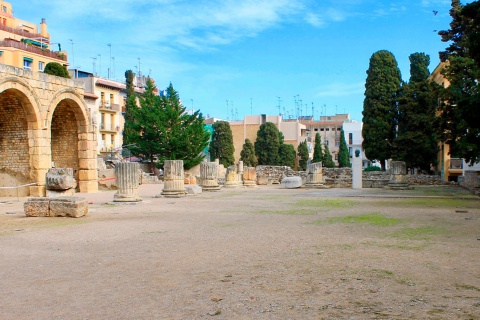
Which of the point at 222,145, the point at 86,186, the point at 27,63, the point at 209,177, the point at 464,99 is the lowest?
the point at 86,186

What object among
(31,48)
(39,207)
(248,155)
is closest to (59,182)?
(39,207)

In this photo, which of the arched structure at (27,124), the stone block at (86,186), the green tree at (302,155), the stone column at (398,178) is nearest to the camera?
the arched structure at (27,124)

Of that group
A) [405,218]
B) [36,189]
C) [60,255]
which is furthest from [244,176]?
[60,255]

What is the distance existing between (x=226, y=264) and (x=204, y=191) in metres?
17.3

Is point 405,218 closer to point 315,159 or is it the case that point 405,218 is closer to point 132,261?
point 132,261

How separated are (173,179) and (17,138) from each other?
23.2 feet

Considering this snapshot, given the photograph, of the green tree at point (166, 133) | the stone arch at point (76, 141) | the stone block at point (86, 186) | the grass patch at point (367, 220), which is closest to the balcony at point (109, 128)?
the green tree at point (166, 133)

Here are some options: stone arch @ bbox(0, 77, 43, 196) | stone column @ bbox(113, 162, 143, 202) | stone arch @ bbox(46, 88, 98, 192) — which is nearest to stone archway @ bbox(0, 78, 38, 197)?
stone arch @ bbox(0, 77, 43, 196)

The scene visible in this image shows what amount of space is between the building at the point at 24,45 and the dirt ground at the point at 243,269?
3053 centimetres

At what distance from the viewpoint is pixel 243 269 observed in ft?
20.0

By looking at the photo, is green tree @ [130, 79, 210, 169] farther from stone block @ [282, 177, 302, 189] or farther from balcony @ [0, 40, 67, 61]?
stone block @ [282, 177, 302, 189]

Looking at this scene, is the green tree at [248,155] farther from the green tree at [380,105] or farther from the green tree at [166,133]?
the green tree at [380,105]

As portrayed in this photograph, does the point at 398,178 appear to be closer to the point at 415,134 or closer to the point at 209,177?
the point at 415,134

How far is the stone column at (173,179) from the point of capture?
66.6 feet
